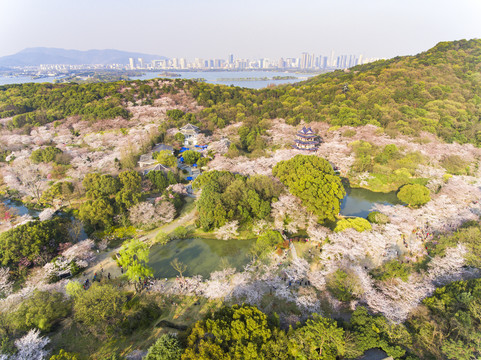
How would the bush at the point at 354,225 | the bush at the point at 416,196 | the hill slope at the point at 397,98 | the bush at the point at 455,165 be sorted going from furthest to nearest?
the hill slope at the point at 397,98 < the bush at the point at 455,165 < the bush at the point at 416,196 < the bush at the point at 354,225

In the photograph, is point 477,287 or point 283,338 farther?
point 477,287

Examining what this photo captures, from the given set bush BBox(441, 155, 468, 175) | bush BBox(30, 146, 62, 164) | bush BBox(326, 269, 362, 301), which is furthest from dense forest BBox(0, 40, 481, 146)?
bush BBox(326, 269, 362, 301)

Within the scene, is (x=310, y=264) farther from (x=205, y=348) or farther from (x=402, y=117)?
(x=402, y=117)

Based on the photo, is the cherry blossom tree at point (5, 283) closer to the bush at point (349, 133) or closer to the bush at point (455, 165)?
the bush at point (349, 133)

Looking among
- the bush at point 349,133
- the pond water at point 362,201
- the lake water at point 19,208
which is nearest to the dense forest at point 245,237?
the lake water at point 19,208

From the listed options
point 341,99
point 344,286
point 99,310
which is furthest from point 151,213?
point 341,99

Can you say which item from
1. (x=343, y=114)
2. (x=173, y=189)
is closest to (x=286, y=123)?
(x=343, y=114)
